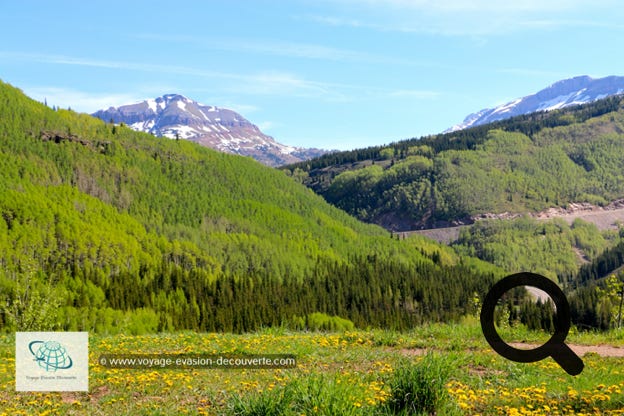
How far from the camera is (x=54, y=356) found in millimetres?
18094

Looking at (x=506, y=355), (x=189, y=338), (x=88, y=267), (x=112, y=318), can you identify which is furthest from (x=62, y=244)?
(x=506, y=355)

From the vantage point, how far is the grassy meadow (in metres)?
14.1

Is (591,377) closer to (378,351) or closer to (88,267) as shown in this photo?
(378,351)

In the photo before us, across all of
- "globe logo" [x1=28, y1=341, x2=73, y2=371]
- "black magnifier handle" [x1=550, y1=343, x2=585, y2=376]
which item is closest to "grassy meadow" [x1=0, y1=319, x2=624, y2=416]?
"black magnifier handle" [x1=550, y1=343, x2=585, y2=376]

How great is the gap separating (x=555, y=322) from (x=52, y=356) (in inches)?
665

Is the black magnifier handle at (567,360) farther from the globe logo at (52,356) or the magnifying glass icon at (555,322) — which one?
the globe logo at (52,356)

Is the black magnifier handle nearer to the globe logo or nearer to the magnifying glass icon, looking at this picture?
A: the magnifying glass icon
